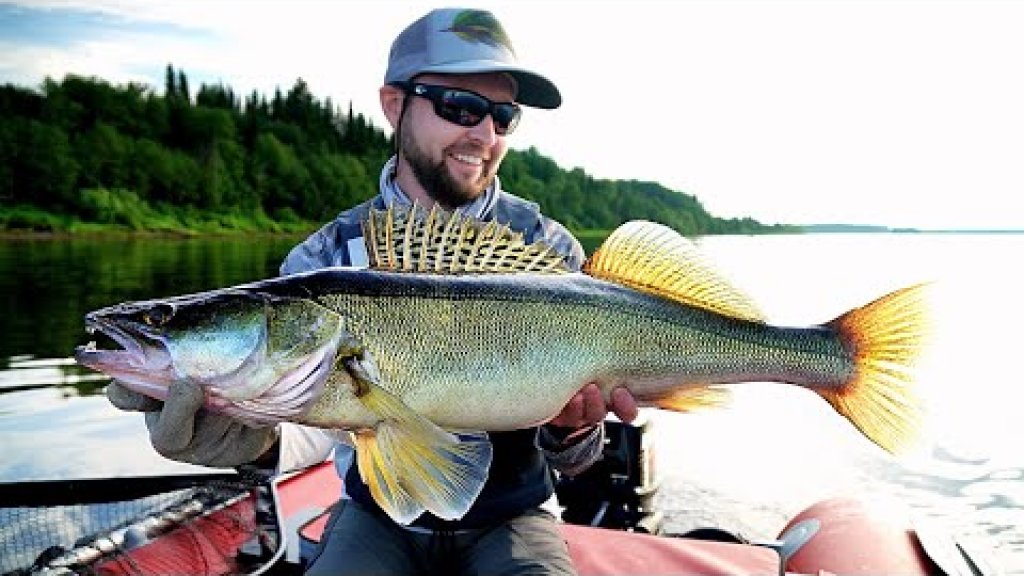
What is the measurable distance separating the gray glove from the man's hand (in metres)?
1.09

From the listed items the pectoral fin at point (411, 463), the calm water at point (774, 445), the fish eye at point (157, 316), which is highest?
the fish eye at point (157, 316)

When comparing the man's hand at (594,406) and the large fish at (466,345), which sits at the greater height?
the large fish at (466,345)

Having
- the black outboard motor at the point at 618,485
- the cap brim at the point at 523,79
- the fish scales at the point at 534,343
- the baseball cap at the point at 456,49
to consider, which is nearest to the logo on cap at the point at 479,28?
the baseball cap at the point at 456,49

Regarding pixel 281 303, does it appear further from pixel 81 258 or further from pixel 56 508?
pixel 81 258

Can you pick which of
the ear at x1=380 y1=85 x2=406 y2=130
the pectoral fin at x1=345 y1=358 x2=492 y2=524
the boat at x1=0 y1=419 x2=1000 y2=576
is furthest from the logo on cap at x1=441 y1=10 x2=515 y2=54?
the boat at x1=0 y1=419 x2=1000 y2=576

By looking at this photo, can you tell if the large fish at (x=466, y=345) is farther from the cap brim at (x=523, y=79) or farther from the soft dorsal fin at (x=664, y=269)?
the cap brim at (x=523, y=79)

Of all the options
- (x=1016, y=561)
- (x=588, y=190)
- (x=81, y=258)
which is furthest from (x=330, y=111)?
(x=1016, y=561)

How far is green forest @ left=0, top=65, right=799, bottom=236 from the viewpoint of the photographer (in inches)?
2164

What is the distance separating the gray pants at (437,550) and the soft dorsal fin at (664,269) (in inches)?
46.1

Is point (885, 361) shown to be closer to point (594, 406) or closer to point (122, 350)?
point (594, 406)

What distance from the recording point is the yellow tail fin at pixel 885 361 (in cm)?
302

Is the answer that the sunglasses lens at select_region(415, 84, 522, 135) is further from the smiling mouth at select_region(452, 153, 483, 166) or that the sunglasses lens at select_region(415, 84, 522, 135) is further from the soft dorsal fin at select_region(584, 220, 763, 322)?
the soft dorsal fin at select_region(584, 220, 763, 322)

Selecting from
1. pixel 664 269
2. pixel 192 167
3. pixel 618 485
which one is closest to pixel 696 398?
pixel 664 269

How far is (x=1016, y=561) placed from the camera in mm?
6918
